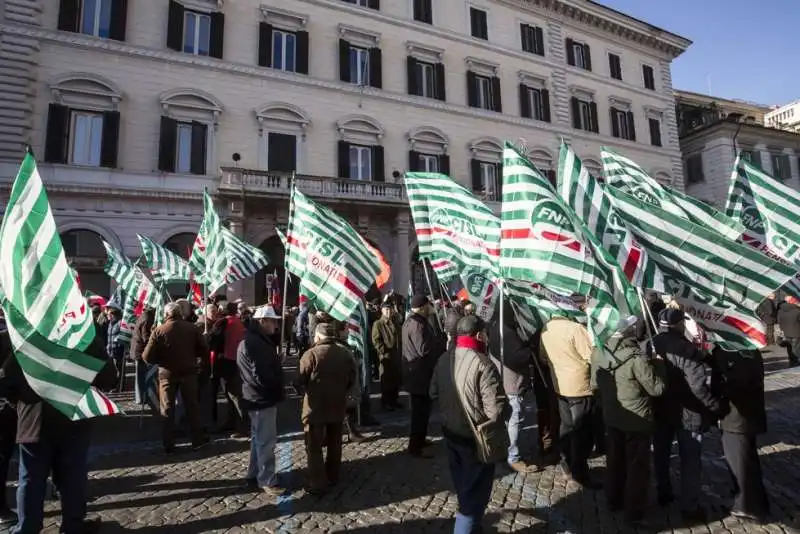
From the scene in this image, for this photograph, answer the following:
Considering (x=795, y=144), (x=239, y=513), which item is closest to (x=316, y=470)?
(x=239, y=513)

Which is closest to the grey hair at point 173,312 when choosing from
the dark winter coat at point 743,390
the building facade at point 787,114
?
the dark winter coat at point 743,390

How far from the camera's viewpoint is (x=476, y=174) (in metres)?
21.0

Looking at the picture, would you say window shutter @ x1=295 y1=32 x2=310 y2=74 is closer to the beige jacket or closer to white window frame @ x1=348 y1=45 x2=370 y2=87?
white window frame @ x1=348 y1=45 x2=370 y2=87

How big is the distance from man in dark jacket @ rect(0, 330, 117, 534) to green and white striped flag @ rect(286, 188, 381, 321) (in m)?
2.74

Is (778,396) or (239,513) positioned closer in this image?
(239,513)

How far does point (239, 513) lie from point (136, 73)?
16.1m

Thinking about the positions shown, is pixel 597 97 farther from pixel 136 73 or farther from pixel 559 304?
pixel 559 304

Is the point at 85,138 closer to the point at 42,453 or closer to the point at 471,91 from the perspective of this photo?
the point at 42,453

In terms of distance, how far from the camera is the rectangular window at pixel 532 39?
908 inches

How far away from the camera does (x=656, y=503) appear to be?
437cm

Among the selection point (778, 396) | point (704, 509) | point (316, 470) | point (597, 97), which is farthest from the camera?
point (597, 97)

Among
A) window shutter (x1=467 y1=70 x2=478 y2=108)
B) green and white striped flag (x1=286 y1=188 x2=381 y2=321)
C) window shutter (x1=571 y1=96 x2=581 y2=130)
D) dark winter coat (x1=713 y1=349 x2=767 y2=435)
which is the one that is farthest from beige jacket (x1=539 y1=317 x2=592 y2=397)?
window shutter (x1=571 y1=96 x2=581 y2=130)

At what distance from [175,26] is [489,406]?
17.9m

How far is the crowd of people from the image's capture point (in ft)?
11.9
